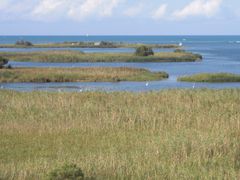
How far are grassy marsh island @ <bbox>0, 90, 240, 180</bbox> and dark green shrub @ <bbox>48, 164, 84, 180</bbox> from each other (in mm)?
931

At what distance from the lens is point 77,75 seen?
5794 cm

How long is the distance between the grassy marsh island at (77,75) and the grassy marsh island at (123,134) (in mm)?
27652

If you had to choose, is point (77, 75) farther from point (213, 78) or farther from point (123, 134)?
point (123, 134)

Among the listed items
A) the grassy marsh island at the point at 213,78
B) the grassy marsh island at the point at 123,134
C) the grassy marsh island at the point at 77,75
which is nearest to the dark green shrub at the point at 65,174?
the grassy marsh island at the point at 123,134

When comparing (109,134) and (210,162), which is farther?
(109,134)

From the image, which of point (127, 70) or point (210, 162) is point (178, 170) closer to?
point (210, 162)

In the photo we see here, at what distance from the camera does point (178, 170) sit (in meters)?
13.8

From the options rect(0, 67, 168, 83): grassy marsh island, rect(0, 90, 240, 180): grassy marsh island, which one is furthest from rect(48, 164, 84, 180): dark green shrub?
rect(0, 67, 168, 83): grassy marsh island

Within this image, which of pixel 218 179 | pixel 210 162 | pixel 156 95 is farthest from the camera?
pixel 156 95

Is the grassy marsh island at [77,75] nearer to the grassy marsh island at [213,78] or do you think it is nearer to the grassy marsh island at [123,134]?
the grassy marsh island at [213,78]

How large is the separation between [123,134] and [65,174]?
744cm

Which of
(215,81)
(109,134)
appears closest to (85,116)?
(109,134)

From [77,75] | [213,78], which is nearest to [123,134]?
[213,78]

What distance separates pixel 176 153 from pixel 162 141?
52.4 inches
